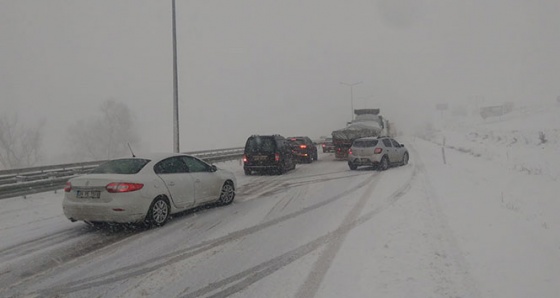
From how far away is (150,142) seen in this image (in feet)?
236

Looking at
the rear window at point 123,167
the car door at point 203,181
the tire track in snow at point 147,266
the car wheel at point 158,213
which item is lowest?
the tire track in snow at point 147,266

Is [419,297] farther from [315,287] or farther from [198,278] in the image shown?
[198,278]

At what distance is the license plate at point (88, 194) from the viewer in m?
7.15

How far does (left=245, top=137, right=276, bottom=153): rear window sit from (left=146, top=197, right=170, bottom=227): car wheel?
959cm

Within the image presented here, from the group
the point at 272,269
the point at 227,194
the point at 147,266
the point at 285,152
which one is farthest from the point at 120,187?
the point at 285,152

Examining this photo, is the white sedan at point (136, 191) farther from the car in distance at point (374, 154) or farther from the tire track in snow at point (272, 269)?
the car in distance at point (374, 154)

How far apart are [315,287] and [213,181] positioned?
558cm

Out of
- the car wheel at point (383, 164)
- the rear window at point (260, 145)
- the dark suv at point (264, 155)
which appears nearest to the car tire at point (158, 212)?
the dark suv at point (264, 155)

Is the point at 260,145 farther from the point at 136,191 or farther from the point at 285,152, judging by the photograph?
the point at 136,191

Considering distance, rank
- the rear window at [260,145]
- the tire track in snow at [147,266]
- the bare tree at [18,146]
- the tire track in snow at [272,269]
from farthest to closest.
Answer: the bare tree at [18,146]
the rear window at [260,145]
the tire track in snow at [147,266]
the tire track in snow at [272,269]

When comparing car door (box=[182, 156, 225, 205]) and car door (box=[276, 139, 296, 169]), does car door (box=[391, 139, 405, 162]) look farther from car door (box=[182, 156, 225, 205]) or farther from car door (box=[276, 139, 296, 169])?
car door (box=[182, 156, 225, 205])

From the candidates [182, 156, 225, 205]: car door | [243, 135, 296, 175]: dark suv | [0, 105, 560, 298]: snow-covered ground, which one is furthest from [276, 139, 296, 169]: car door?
[182, 156, 225, 205]: car door

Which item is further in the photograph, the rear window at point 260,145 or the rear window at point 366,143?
the rear window at point 366,143

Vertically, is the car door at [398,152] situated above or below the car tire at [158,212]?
above
